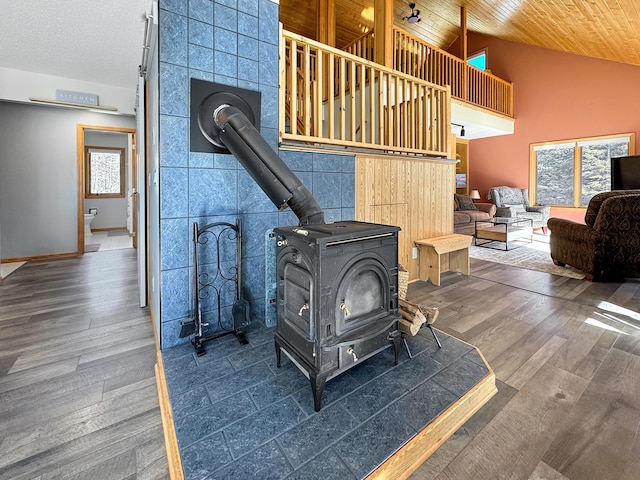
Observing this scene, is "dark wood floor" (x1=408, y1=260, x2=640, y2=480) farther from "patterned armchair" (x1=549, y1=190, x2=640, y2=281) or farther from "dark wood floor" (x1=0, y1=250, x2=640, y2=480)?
"patterned armchair" (x1=549, y1=190, x2=640, y2=281)

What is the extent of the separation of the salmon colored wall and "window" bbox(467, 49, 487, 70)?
0.42 ft

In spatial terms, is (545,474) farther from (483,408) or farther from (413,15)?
(413,15)

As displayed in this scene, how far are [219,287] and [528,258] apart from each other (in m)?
4.76

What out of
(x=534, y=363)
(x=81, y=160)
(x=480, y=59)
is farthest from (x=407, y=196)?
(x=480, y=59)

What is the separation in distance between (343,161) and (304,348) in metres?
1.80

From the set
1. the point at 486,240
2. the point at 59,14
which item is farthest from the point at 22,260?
the point at 486,240

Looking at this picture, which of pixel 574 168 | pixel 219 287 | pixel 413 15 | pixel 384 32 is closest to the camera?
pixel 219 287

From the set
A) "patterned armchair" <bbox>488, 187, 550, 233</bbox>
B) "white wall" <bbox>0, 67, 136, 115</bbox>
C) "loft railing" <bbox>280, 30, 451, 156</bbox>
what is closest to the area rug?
"patterned armchair" <bbox>488, 187, 550, 233</bbox>

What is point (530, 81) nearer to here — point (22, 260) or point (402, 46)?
point (402, 46)

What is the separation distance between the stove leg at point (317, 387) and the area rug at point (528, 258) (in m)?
3.89

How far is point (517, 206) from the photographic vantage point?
7352 mm

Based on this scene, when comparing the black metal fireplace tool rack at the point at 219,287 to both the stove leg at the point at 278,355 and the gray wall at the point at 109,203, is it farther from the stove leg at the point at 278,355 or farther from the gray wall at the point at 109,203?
the gray wall at the point at 109,203

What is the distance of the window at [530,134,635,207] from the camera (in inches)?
263

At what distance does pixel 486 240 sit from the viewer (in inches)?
255
